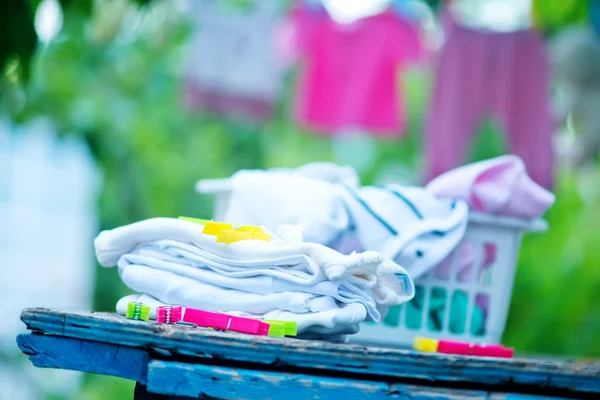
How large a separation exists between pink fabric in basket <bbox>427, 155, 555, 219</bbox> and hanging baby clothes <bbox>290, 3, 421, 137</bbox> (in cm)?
248

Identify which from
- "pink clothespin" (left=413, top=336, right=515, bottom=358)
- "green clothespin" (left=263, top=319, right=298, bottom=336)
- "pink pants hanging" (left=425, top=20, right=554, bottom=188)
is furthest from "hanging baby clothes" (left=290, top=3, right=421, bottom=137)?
"green clothespin" (left=263, top=319, right=298, bottom=336)

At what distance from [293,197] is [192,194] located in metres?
6.05

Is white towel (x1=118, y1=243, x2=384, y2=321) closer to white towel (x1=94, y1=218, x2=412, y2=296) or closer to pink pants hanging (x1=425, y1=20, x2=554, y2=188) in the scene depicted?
white towel (x1=94, y1=218, x2=412, y2=296)

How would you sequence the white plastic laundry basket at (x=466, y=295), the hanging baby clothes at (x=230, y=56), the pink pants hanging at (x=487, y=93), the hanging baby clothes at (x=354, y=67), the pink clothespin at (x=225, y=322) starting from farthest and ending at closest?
the hanging baby clothes at (x=230, y=56)
the hanging baby clothes at (x=354, y=67)
the pink pants hanging at (x=487, y=93)
the white plastic laundry basket at (x=466, y=295)
the pink clothespin at (x=225, y=322)

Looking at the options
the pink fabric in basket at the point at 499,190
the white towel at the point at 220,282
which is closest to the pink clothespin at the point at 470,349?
the white towel at the point at 220,282

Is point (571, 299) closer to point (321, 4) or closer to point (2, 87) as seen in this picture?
point (321, 4)

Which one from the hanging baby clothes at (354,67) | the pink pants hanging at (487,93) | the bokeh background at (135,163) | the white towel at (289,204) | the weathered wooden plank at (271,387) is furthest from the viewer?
the bokeh background at (135,163)

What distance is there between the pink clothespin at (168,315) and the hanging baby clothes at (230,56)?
3.16 m

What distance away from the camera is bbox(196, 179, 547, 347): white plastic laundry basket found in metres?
1.54

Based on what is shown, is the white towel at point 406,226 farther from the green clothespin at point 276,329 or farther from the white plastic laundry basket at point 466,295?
the green clothespin at point 276,329

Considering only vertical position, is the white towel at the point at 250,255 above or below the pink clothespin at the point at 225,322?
above

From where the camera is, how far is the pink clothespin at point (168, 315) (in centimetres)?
110

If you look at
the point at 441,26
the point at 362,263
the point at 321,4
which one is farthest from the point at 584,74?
the point at 362,263

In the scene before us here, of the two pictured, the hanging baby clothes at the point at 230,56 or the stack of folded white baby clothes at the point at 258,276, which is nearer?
the stack of folded white baby clothes at the point at 258,276
